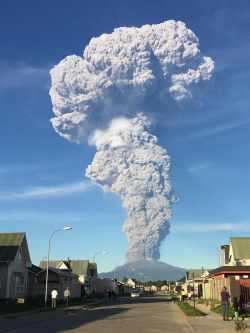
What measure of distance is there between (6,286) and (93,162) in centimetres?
9993

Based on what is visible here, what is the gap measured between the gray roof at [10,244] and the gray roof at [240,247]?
2616cm

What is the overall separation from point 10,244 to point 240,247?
28.4 m

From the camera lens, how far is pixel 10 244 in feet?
197

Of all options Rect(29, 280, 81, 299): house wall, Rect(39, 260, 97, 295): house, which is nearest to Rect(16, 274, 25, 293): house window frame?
Rect(29, 280, 81, 299): house wall

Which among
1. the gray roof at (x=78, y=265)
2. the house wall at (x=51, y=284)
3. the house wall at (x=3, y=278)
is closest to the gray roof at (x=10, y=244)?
the house wall at (x=3, y=278)

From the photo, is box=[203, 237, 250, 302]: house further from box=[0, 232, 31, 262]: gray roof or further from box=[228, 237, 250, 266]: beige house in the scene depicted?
box=[0, 232, 31, 262]: gray roof

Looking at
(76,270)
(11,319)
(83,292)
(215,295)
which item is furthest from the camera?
(76,270)

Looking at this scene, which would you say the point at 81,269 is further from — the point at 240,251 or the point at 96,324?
the point at 96,324

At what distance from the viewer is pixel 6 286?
183ft

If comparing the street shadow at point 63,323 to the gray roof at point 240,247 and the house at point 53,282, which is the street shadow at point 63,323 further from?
the house at point 53,282

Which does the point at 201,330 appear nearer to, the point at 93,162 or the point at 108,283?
the point at 108,283

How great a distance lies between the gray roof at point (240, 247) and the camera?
62159 millimetres

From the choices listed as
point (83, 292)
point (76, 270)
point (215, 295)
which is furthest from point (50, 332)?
point (76, 270)

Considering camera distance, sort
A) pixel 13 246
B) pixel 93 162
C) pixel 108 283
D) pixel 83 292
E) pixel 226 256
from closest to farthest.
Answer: pixel 13 246
pixel 226 256
pixel 83 292
pixel 108 283
pixel 93 162
